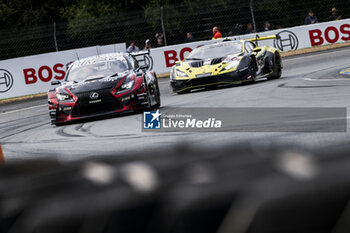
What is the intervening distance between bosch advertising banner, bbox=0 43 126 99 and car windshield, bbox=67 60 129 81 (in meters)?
9.84

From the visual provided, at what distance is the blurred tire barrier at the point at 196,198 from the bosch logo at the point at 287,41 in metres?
25.1

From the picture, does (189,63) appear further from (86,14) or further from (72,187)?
(86,14)

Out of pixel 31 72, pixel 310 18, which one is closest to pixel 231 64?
pixel 31 72

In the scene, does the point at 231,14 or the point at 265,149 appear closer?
the point at 265,149

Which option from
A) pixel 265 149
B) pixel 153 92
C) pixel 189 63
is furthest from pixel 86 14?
pixel 265 149

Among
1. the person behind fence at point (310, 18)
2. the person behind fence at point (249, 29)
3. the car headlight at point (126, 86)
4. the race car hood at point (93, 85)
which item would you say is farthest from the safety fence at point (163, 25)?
the car headlight at point (126, 86)

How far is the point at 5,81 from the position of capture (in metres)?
22.1

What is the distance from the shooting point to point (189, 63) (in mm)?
15492

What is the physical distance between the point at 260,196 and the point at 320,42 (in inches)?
1031

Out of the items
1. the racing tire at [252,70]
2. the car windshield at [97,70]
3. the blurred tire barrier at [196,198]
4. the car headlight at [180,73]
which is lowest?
the racing tire at [252,70]

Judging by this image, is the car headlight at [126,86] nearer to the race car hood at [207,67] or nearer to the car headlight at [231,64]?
the race car hood at [207,67]

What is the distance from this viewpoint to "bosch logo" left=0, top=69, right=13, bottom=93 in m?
22.1

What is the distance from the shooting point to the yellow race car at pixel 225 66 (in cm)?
1492

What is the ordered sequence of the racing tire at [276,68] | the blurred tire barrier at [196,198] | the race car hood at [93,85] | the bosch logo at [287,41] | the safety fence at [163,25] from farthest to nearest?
1. the bosch logo at [287,41]
2. the safety fence at [163,25]
3. the racing tire at [276,68]
4. the race car hood at [93,85]
5. the blurred tire barrier at [196,198]
